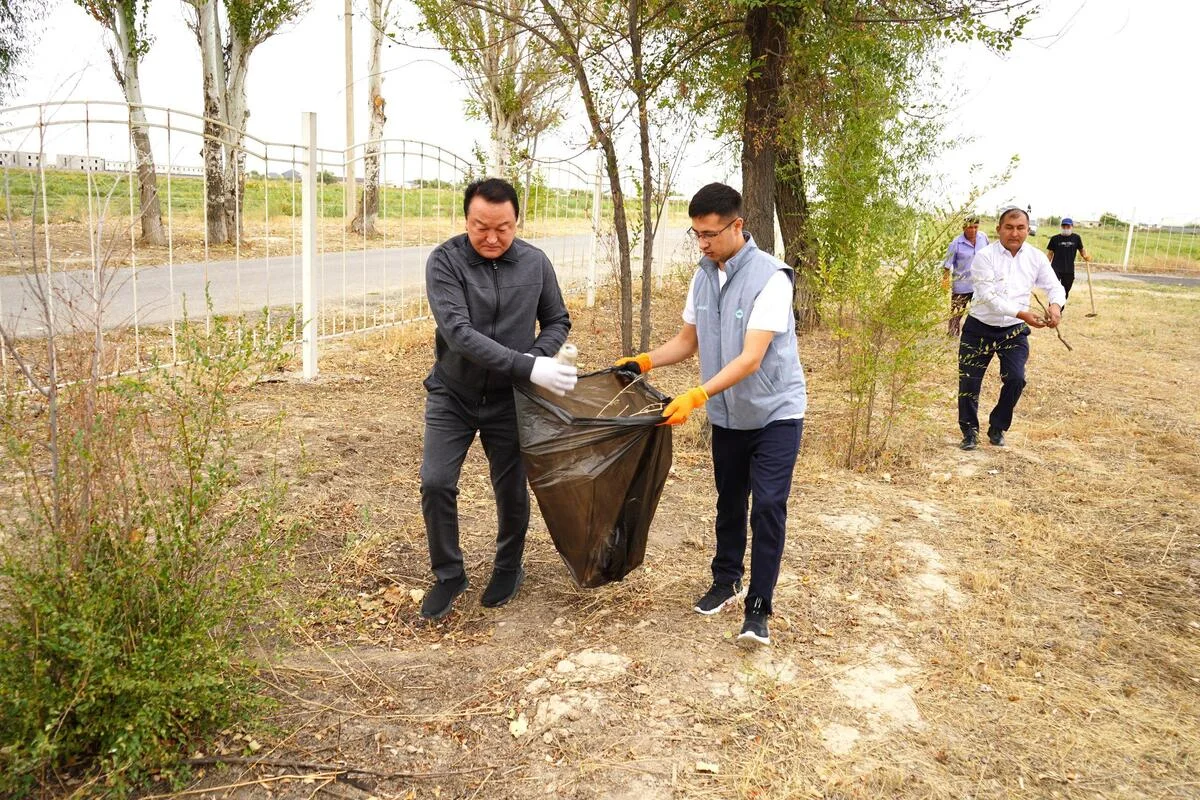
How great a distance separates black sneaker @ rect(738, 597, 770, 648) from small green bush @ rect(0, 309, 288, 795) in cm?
172

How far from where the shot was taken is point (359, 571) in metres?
3.99

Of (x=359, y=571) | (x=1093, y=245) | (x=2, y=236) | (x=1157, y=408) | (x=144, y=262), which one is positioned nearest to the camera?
(x=359, y=571)

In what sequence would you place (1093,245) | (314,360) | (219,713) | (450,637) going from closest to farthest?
(219,713)
(450,637)
(314,360)
(1093,245)

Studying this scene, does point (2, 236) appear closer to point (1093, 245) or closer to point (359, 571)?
point (359, 571)

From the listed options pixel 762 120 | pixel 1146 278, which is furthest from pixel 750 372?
pixel 1146 278

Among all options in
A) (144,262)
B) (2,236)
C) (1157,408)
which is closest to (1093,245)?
(1157,408)

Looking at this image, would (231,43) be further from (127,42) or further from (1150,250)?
(1150,250)

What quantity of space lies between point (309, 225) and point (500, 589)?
14.1 feet

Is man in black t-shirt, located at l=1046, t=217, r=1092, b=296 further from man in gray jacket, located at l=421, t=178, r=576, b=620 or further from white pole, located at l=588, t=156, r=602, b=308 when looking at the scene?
man in gray jacket, located at l=421, t=178, r=576, b=620

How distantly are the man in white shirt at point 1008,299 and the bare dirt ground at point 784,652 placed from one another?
73 cm

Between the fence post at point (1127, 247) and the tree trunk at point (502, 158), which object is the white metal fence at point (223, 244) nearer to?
the tree trunk at point (502, 158)

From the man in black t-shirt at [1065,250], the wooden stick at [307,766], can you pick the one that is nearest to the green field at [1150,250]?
the man in black t-shirt at [1065,250]

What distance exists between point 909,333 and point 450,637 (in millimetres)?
3509

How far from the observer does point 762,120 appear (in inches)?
294
